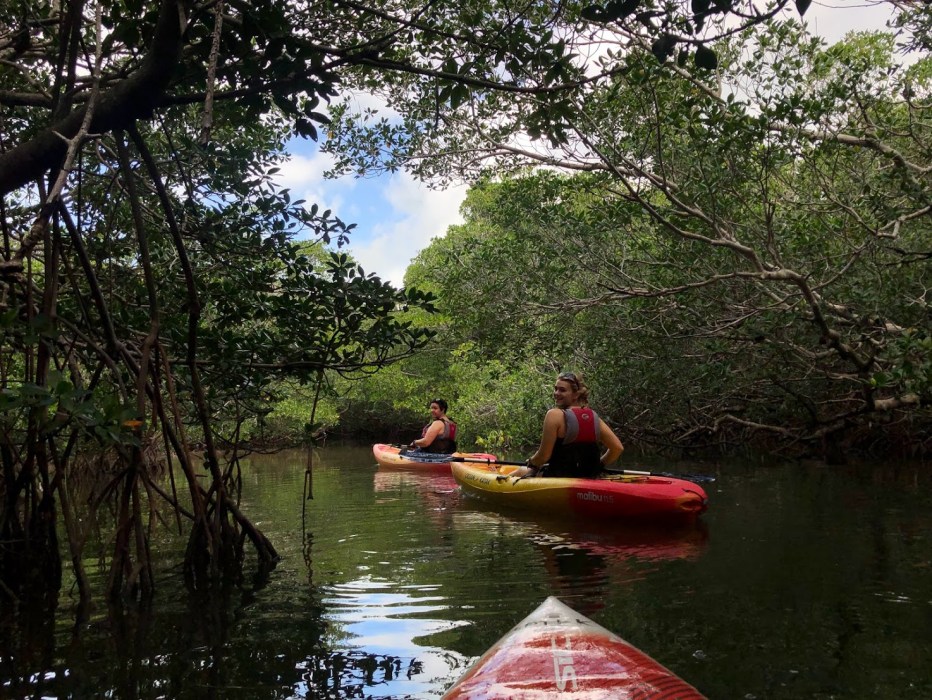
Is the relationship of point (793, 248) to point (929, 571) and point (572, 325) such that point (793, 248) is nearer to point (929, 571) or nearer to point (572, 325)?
point (572, 325)

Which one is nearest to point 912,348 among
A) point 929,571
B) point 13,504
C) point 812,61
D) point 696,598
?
point 929,571

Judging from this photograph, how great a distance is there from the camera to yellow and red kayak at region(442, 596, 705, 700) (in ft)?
7.52

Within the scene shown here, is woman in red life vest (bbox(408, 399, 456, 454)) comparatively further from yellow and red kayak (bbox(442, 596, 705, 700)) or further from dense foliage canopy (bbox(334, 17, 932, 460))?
yellow and red kayak (bbox(442, 596, 705, 700))

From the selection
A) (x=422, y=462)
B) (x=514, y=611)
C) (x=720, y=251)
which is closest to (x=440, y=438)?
(x=422, y=462)

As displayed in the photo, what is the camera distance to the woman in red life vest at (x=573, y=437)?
23.7ft

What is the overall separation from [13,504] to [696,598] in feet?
11.7

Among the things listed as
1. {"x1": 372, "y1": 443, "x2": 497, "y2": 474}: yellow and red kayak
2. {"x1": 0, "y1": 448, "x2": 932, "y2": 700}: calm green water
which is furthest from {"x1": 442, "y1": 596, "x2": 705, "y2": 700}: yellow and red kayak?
{"x1": 372, "y1": 443, "x2": 497, "y2": 474}: yellow and red kayak

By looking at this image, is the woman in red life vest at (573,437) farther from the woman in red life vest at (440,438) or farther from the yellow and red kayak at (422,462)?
the woman in red life vest at (440,438)

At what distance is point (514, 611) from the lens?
13.9ft

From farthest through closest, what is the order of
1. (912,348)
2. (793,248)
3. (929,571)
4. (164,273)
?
(793,248) → (912,348) → (164,273) → (929,571)

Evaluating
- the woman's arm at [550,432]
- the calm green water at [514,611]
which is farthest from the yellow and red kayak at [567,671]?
the woman's arm at [550,432]

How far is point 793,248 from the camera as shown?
915 centimetres

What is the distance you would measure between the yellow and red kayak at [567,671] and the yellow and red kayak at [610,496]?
4.15m

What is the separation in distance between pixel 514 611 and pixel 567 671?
1.92m
